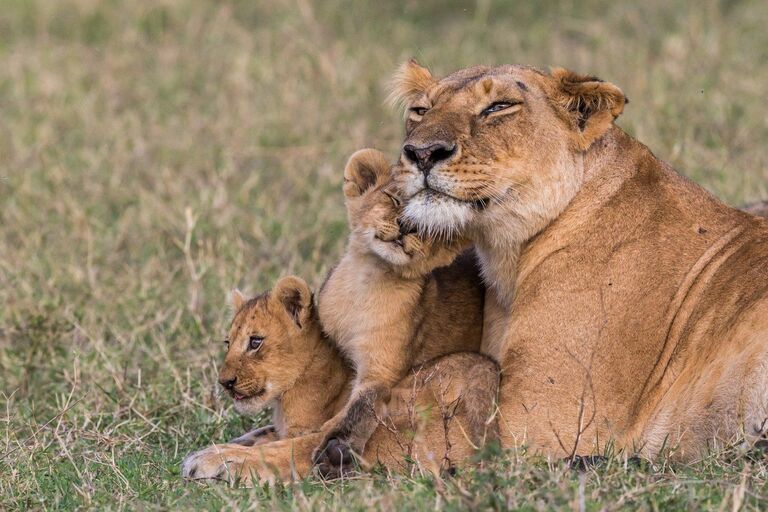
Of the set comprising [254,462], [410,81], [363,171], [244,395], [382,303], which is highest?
[410,81]

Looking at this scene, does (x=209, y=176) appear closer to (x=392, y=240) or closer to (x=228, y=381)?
(x=228, y=381)

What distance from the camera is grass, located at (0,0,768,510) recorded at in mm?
4793

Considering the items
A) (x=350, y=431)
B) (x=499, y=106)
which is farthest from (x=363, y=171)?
(x=350, y=431)

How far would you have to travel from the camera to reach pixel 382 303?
211 inches

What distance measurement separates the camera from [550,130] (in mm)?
5203

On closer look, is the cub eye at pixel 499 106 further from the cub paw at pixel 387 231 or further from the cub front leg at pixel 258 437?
the cub front leg at pixel 258 437

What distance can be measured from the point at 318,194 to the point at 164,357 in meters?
2.44

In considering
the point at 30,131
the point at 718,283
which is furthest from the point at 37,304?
the point at 718,283

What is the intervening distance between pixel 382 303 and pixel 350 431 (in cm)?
60

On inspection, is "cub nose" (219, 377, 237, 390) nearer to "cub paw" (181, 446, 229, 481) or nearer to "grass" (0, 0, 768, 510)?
"cub paw" (181, 446, 229, 481)

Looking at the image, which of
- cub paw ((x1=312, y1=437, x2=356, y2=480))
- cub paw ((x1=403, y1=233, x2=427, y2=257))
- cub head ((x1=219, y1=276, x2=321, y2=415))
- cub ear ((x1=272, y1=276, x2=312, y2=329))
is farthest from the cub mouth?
cub paw ((x1=403, y1=233, x2=427, y2=257))

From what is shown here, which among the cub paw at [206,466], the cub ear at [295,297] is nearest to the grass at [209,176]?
the cub paw at [206,466]

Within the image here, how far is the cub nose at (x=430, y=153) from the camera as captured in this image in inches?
194

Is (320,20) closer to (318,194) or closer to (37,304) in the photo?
(318,194)
